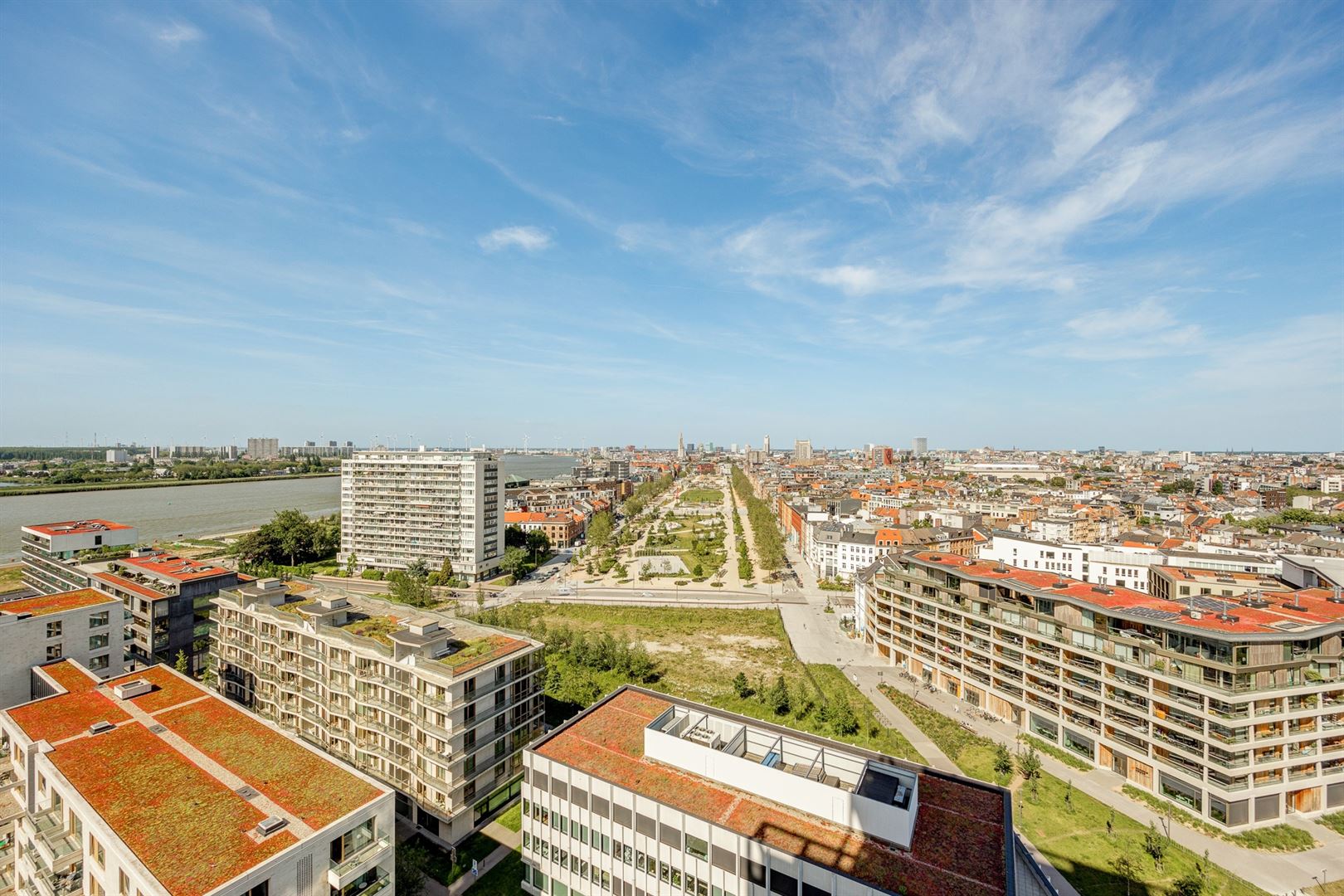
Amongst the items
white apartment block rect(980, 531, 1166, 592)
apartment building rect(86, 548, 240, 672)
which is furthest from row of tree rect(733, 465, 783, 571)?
apartment building rect(86, 548, 240, 672)

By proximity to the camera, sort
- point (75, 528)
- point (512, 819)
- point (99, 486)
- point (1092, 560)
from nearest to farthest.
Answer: point (512, 819) < point (75, 528) < point (1092, 560) < point (99, 486)

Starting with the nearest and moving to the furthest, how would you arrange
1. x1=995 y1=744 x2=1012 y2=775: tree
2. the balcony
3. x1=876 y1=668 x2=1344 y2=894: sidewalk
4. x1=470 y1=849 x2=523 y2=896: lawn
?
the balcony < x1=470 y1=849 x2=523 y2=896: lawn < x1=876 y1=668 x2=1344 y2=894: sidewalk < x1=995 y1=744 x2=1012 y2=775: tree

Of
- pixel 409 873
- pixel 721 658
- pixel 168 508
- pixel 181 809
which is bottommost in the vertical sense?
pixel 721 658

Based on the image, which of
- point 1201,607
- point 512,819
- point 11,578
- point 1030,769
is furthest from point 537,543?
point 1201,607

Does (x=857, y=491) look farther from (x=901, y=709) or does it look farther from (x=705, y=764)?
(x=705, y=764)

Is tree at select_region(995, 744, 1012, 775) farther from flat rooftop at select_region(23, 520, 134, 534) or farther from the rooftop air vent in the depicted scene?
flat rooftop at select_region(23, 520, 134, 534)

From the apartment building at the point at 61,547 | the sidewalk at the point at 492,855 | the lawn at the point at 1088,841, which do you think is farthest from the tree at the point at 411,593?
the lawn at the point at 1088,841

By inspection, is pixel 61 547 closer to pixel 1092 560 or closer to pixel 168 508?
pixel 1092 560
